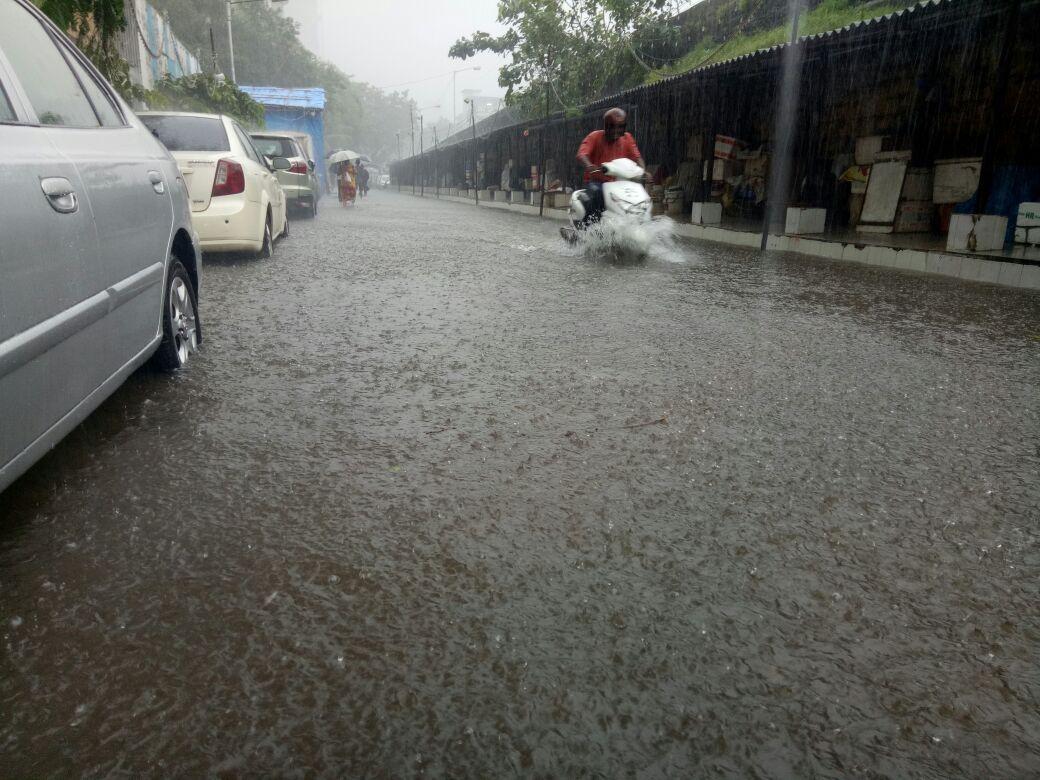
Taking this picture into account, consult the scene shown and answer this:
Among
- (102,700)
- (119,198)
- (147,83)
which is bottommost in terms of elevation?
(102,700)

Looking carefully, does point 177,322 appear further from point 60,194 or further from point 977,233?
point 977,233

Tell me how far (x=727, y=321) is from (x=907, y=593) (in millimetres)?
3661

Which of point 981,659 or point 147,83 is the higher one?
point 147,83

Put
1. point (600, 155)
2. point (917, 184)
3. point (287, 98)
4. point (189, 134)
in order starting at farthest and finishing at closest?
point (287, 98), point (917, 184), point (600, 155), point (189, 134)

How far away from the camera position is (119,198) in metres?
2.95

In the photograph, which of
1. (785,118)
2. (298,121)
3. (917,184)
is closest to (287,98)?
(298,121)

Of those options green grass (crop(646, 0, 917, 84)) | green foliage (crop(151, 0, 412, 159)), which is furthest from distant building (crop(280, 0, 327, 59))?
green grass (crop(646, 0, 917, 84))

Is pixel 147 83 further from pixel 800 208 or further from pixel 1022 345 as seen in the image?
pixel 1022 345

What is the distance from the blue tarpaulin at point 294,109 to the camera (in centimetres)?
3788

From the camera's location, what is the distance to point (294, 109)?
38062 millimetres

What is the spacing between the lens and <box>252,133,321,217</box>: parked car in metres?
15.8

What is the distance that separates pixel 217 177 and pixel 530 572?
6855mm

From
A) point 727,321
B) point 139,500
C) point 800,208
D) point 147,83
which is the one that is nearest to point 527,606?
point 139,500

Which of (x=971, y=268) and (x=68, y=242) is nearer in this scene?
(x=68, y=242)
